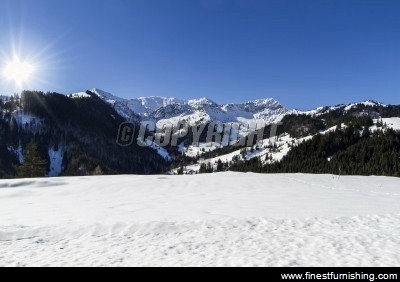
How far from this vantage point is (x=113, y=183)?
35.0 metres

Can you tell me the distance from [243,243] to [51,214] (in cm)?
1224

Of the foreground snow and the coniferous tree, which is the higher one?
the coniferous tree

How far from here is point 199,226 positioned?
17.6 m

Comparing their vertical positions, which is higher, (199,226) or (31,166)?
(31,166)

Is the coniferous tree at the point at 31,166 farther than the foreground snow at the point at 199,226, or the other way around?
the coniferous tree at the point at 31,166

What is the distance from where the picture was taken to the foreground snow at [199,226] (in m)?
12.7

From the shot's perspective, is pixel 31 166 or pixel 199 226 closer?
pixel 199 226

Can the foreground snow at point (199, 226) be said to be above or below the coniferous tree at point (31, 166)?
below

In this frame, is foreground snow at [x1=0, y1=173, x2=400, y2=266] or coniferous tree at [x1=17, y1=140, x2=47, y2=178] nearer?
foreground snow at [x1=0, y1=173, x2=400, y2=266]

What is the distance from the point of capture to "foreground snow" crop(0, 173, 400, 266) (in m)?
12.7

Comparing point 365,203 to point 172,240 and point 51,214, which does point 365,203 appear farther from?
point 51,214
